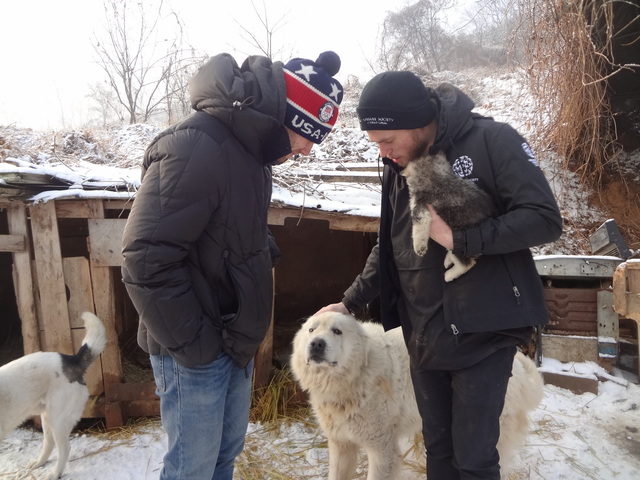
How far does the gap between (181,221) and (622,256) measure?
4688mm

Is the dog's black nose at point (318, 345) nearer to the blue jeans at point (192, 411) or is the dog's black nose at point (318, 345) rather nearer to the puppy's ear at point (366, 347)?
the puppy's ear at point (366, 347)

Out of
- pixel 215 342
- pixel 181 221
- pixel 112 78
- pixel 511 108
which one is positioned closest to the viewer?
pixel 181 221

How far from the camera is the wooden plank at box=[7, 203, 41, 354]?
383 cm

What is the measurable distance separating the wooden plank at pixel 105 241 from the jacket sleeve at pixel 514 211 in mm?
3182

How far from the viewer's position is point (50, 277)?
388 centimetres

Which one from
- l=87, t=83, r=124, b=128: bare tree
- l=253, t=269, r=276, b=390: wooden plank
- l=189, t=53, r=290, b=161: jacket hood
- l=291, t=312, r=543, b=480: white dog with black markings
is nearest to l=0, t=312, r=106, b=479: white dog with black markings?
l=253, t=269, r=276, b=390: wooden plank

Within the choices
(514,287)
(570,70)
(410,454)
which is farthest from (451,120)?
(570,70)

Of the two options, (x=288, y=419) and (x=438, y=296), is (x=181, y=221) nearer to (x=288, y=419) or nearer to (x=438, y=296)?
(x=438, y=296)

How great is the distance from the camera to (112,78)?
16.2m

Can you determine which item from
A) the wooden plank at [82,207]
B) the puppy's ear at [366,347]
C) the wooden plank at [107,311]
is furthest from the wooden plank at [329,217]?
the wooden plank at [107,311]

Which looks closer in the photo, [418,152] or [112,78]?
[418,152]

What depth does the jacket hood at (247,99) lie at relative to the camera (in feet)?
5.32

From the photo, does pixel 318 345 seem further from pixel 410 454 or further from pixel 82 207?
pixel 82 207

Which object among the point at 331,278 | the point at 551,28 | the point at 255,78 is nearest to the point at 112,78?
the point at 331,278
